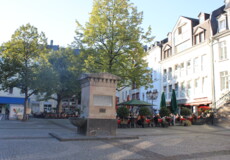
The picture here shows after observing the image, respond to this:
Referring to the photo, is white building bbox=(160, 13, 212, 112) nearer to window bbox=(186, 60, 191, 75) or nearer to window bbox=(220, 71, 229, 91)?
window bbox=(186, 60, 191, 75)

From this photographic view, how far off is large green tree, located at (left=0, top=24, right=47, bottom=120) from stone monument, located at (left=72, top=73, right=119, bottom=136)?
16185 millimetres

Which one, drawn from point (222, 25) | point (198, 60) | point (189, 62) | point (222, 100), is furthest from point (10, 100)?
Result: point (222, 25)

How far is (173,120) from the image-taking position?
74.5ft

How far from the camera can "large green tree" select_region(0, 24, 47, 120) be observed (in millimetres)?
26609

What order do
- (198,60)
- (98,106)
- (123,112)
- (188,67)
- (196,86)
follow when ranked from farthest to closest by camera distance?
(188,67)
(196,86)
(198,60)
(123,112)
(98,106)

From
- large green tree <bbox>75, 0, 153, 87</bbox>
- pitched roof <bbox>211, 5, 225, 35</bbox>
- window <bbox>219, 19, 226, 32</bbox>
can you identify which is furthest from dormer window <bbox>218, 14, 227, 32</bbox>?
large green tree <bbox>75, 0, 153, 87</bbox>

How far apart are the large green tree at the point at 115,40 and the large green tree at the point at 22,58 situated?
833 centimetres

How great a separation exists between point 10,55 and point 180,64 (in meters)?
22.6

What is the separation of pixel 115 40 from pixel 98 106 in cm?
991

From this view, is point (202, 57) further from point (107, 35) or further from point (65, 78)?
point (65, 78)

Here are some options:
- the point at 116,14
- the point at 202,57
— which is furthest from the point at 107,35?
the point at 202,57

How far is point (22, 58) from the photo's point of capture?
27.3 metres

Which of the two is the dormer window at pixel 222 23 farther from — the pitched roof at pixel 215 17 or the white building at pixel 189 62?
the white building at pixel 189 62

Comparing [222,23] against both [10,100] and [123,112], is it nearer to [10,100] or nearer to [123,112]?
[123,112]
